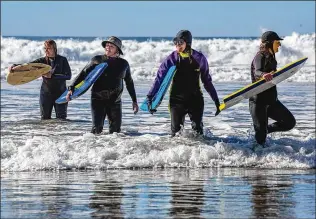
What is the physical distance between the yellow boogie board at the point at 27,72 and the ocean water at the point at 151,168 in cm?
82

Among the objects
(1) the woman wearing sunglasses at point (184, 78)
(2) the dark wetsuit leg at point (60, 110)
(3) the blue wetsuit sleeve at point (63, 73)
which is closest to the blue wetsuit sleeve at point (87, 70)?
(1) the woman wearing sunglasses at point (184, 78)

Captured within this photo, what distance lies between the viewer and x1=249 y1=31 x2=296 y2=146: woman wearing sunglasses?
37.6ft

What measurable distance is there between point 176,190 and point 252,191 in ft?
2.53

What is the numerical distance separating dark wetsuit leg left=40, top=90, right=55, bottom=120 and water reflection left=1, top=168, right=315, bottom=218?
4437mm

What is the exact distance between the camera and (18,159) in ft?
36.4

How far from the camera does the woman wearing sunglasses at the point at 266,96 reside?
37.6 feet

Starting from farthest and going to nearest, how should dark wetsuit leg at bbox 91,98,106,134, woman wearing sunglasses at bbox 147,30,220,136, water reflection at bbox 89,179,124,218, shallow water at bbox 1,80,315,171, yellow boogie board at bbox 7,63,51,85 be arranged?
yellow boogie board at bbox 7,63,51,85, dark wetsuit leg at bbox 91,98,106,134, woman wearing sunglasses at bbox 147,30,220,136, shallow water at bbox 1,80,315,171, water reflection at bbox 89,179,124,218

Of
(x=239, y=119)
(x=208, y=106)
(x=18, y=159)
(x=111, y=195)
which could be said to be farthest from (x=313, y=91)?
(x=111, y=195)

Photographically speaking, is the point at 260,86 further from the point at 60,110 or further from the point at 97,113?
the point at 60,110

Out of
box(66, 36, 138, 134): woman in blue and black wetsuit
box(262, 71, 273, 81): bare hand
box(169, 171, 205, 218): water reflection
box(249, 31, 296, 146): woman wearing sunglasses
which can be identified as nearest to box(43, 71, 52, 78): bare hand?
box(66, 36, 138, 134): woman in blue and black wetsuit

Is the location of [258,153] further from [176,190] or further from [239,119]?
[239,119]

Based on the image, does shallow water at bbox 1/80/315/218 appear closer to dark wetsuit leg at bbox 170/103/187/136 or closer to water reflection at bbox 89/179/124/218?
water reflection at bbox 89/179/124/218

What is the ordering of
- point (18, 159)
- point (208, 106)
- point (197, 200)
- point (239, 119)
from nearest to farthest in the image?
1. point (197, 200)
2. point (18, 159)
3. point (239, 119)
4. point (208, 106)

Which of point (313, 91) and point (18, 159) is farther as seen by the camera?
point (313, 91)
